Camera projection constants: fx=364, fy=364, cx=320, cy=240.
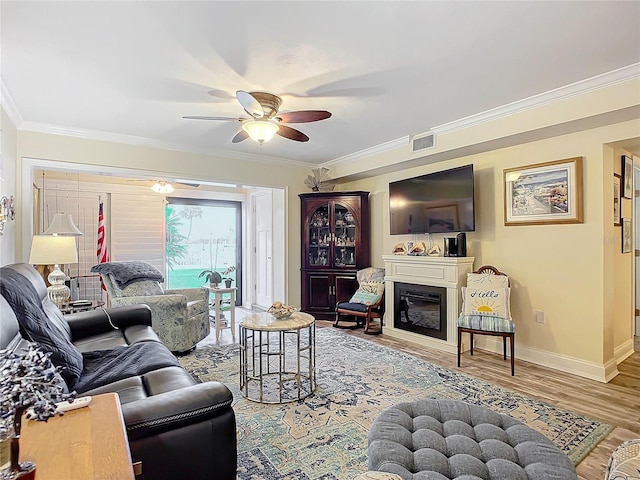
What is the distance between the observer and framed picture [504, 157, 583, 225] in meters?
3.41

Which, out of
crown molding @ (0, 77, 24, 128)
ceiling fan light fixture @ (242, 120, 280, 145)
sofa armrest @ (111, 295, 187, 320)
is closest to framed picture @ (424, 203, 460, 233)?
ceiling fan light fixture @ (242, 120, 280, 145)

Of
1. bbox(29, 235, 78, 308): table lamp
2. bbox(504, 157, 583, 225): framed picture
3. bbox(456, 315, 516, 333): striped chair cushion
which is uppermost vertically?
bbox(504, 157, 583, 225): framed picture

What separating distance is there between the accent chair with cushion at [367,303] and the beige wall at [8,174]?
3.73 m

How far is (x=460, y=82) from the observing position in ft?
9.64

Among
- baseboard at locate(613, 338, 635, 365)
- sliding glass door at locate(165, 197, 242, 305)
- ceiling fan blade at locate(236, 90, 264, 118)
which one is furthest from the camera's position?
sliding glass door at locate(165, 197, 242, 305)

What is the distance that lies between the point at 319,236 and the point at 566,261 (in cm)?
344

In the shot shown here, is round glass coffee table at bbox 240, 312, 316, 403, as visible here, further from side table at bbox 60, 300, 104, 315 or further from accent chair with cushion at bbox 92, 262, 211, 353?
side table at bbox 60, 300, 104, 315

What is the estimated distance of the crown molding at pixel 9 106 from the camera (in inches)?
119

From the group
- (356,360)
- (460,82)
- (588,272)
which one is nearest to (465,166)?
(460,82)

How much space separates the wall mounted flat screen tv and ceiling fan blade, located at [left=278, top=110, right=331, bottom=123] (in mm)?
1944

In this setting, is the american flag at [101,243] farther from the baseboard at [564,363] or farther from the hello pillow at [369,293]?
the baseboard at [564,363]

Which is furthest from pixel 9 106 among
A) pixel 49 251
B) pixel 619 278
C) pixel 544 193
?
pixel 619 278

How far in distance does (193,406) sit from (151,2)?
2.04m

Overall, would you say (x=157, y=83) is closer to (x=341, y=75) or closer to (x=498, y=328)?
(x=341, y=75)
